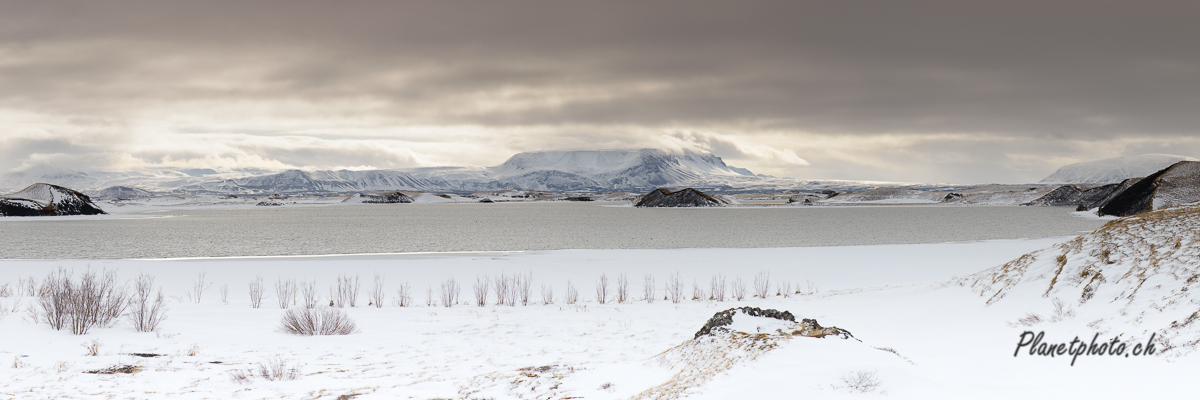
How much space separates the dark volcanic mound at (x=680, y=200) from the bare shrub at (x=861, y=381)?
548 ft

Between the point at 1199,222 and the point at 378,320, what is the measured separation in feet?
57.4

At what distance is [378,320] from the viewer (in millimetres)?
16328

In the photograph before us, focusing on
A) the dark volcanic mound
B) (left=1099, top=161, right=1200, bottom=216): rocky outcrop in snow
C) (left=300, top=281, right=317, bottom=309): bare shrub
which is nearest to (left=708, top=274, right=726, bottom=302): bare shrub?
(left=300, top=281, right=317, bottom=309): bare shrub

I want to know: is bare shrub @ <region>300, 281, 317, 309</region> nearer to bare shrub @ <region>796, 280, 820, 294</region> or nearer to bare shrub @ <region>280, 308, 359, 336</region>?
bare shrub @ <region>280, 308, 359, 336</region>

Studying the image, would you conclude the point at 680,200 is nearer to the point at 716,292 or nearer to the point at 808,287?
the point at 808,287

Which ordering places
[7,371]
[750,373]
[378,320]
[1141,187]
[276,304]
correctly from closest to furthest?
[750,373] < [7,371] < [378,320] < [276,304] < [1141,187]

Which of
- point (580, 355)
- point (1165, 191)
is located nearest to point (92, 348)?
point (580, 355)

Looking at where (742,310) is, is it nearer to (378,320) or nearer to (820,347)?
(820,347)

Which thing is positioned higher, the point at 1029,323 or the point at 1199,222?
the point at 1199,222

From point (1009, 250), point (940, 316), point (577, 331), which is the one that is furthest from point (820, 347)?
A: point (1009, 250)

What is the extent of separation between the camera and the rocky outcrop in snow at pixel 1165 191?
64.4 metres

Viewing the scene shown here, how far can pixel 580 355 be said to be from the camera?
11.5 metres

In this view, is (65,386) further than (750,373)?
Yes

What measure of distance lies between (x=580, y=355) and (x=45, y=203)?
120 m
